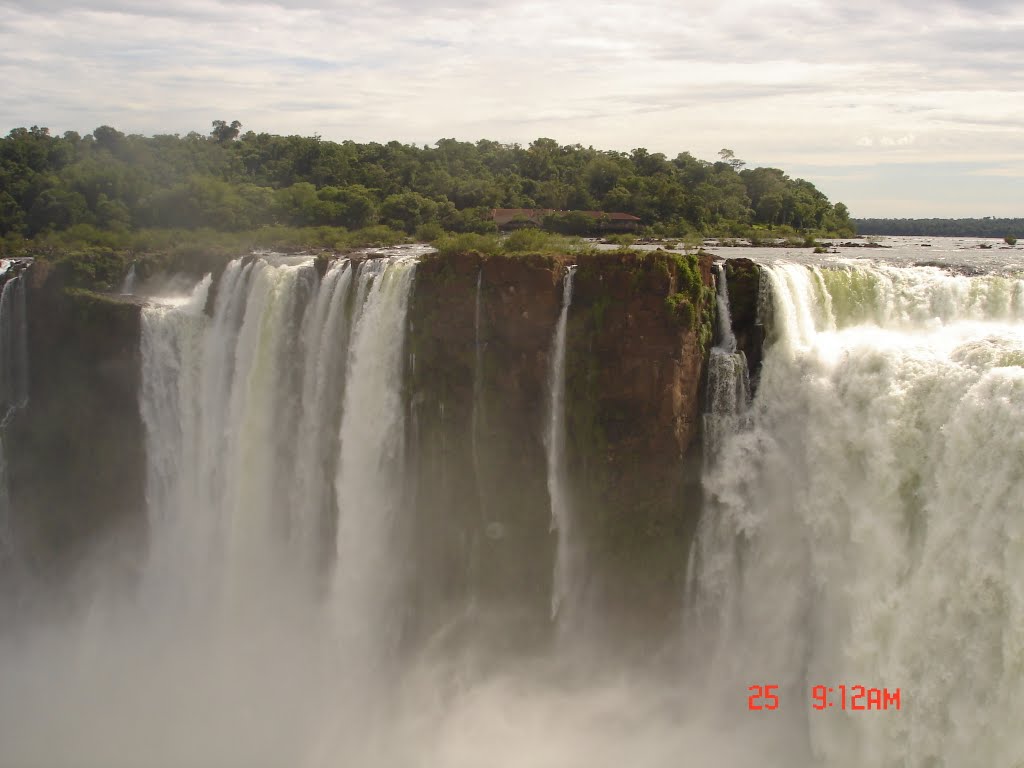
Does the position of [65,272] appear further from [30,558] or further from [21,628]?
[21,628]

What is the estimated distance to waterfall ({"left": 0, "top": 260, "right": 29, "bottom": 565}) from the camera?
26.8m

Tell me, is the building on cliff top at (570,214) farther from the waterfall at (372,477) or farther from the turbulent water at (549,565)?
the waterfall at (372,477)

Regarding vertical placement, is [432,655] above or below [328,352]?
below

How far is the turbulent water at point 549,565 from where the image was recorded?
1438 cm

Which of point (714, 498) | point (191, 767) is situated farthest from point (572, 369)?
point (191, 767)

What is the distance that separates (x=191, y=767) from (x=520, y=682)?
22.3 ft

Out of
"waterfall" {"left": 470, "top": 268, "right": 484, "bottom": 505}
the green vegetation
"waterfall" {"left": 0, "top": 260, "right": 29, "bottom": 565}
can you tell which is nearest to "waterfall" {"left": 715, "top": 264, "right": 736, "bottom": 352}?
"waterfall" {"left": 470, "top": 268, "right": 484, "bottom": 505}

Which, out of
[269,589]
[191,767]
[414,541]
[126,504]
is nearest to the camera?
[191,767]

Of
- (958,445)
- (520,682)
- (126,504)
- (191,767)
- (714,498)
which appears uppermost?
(958,445)

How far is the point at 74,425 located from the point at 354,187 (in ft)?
76.2

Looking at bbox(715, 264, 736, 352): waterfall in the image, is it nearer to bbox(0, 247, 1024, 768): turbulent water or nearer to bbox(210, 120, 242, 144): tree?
bbox(0, 247, 1024, 768): turbulent water

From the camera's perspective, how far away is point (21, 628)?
84.8 ft

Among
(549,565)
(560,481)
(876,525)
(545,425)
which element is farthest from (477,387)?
(876,525)

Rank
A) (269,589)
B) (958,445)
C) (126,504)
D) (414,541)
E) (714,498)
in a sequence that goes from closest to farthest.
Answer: (958,445), (714,498), (414,541), (269,589), (126,504)
